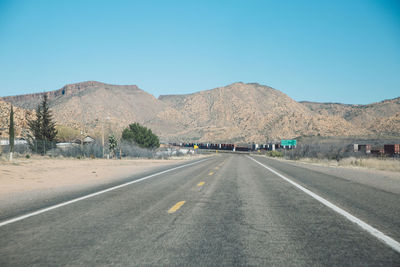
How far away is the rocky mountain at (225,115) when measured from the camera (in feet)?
391

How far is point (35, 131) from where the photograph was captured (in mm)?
52562

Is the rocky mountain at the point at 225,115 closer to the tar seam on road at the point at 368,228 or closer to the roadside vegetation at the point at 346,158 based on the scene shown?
the roadside vegetation at the point at 346,158

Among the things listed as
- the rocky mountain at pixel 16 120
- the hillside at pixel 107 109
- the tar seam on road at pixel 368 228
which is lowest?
the tar seam on road at pixel 368 228

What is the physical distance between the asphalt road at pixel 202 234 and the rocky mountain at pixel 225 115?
4224 inches

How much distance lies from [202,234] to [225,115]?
14850 cm

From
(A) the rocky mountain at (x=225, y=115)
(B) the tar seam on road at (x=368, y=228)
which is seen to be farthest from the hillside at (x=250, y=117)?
(B) the tar seam on road at (x=368, y=228)

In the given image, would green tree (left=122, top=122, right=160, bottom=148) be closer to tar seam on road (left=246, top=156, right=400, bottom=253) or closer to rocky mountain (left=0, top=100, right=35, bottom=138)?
rocky mountain (left=0, top=100, right=35, bottom=138)

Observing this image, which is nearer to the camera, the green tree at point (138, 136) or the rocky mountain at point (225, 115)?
the green tree at point (138, 136)

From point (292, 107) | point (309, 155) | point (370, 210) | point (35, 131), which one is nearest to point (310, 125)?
point (292, 107)

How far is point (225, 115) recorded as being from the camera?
152 m

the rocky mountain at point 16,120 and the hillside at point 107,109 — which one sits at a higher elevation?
the hillside at point 107,109

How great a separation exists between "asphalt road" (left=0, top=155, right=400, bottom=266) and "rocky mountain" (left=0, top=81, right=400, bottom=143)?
107281 millimetres

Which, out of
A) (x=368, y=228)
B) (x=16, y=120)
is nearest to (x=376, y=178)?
(x=368, y=228)

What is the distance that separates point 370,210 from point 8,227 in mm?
6545
